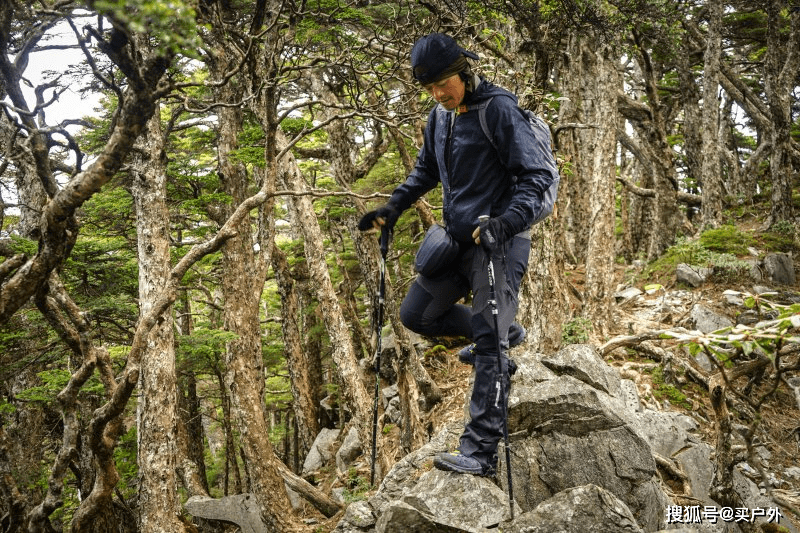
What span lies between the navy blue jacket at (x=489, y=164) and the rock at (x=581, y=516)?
1.76m

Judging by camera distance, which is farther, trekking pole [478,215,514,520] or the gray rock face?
trekking pole [478,215,514,520]

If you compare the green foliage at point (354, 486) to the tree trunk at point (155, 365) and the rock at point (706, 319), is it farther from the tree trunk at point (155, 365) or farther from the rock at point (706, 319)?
the rock at point (706, 319)

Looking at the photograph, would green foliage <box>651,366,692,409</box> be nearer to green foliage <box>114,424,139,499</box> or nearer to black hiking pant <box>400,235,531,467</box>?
black hiking pant <box>400,235,531,467</box>

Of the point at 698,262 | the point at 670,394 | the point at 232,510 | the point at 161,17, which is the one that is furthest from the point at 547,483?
the point at 698,262

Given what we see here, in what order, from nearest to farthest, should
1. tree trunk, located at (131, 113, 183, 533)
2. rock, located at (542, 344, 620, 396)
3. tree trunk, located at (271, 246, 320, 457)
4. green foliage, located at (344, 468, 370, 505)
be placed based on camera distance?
1. rock, located at (542, 344, 620, 396)
2. tree trunk, located at (131, 113, 183, 533)
3. green foliage, located at (344, 468, 370, 505)
4. tree trunk, located at (271, 246, 320, 457)

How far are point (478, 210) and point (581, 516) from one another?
209 centimetres

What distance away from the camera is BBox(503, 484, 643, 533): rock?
10.5 feet

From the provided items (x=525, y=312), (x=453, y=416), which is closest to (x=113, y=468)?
(x=525, y=312)

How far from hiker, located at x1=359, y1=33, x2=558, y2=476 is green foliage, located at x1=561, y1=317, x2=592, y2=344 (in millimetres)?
5038

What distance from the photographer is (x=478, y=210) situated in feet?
12.3

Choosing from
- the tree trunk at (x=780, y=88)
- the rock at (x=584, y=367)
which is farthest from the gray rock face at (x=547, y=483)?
the tree trunk at (x=780, y=88)

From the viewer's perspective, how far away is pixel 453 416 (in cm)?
1027

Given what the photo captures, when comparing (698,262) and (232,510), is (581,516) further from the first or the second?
(698,262)

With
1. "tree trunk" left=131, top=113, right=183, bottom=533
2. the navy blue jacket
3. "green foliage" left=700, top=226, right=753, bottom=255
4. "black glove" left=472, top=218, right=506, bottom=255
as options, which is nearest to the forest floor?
"green foliage" left=700, top=226, right=753, bottom=255
